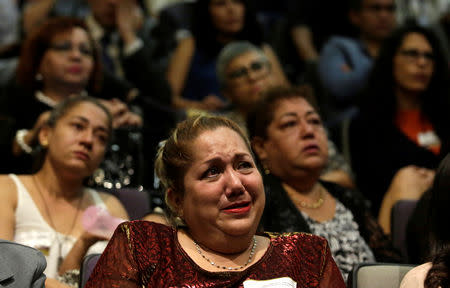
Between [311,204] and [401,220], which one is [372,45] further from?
[311,204]

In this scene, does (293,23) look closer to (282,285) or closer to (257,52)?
(257,52)

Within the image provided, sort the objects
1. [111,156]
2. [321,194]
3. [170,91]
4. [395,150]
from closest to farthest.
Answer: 1. [321,194]
2. [111,156]
3. [395,150]
4. [170,91]

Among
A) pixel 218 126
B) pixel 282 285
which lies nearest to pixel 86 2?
pixel 218 126

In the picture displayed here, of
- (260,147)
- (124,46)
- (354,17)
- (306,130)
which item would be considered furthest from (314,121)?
(354,17)

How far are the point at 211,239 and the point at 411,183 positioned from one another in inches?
63.5

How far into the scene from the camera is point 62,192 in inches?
114

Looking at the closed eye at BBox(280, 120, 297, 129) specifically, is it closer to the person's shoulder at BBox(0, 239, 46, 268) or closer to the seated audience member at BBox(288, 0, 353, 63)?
the person's shoulder at BBox(0, 239, 46, 268)

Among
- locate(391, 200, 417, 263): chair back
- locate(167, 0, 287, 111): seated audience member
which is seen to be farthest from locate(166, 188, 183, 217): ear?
locate(167, 0, 287, 111): seated audience member

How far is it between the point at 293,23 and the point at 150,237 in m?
3.80

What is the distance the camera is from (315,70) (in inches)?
198

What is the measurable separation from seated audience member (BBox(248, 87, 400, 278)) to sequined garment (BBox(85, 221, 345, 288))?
1.94ft

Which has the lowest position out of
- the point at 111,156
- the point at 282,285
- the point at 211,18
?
the point at 111,156

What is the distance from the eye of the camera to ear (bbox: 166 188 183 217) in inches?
82.6

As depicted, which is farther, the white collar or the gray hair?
the gray hair
